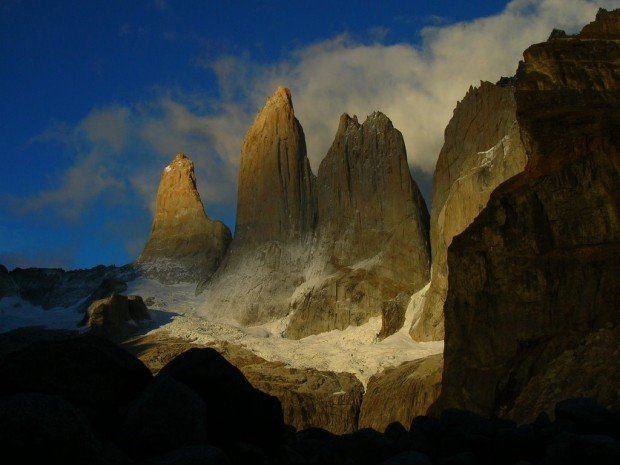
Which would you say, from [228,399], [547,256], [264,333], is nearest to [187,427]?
[228,399]

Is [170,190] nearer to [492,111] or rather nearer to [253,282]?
[253,282]

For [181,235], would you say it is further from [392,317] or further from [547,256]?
[547,256]

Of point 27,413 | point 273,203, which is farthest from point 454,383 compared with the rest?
point 273,203

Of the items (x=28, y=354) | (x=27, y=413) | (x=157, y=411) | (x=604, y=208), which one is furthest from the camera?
(x=604, y=208)

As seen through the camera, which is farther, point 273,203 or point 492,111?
point 273,203

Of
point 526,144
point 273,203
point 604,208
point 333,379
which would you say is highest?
point 273,203

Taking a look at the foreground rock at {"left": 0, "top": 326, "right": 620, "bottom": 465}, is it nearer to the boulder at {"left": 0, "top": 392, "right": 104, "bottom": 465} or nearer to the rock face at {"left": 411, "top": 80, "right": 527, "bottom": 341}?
the boulder at {"left": 0, "top": 392, "right": 104, "bottom": 465}

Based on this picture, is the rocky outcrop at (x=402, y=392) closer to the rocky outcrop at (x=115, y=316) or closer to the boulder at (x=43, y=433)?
the rocky outcrop at (x=115, y=316)
